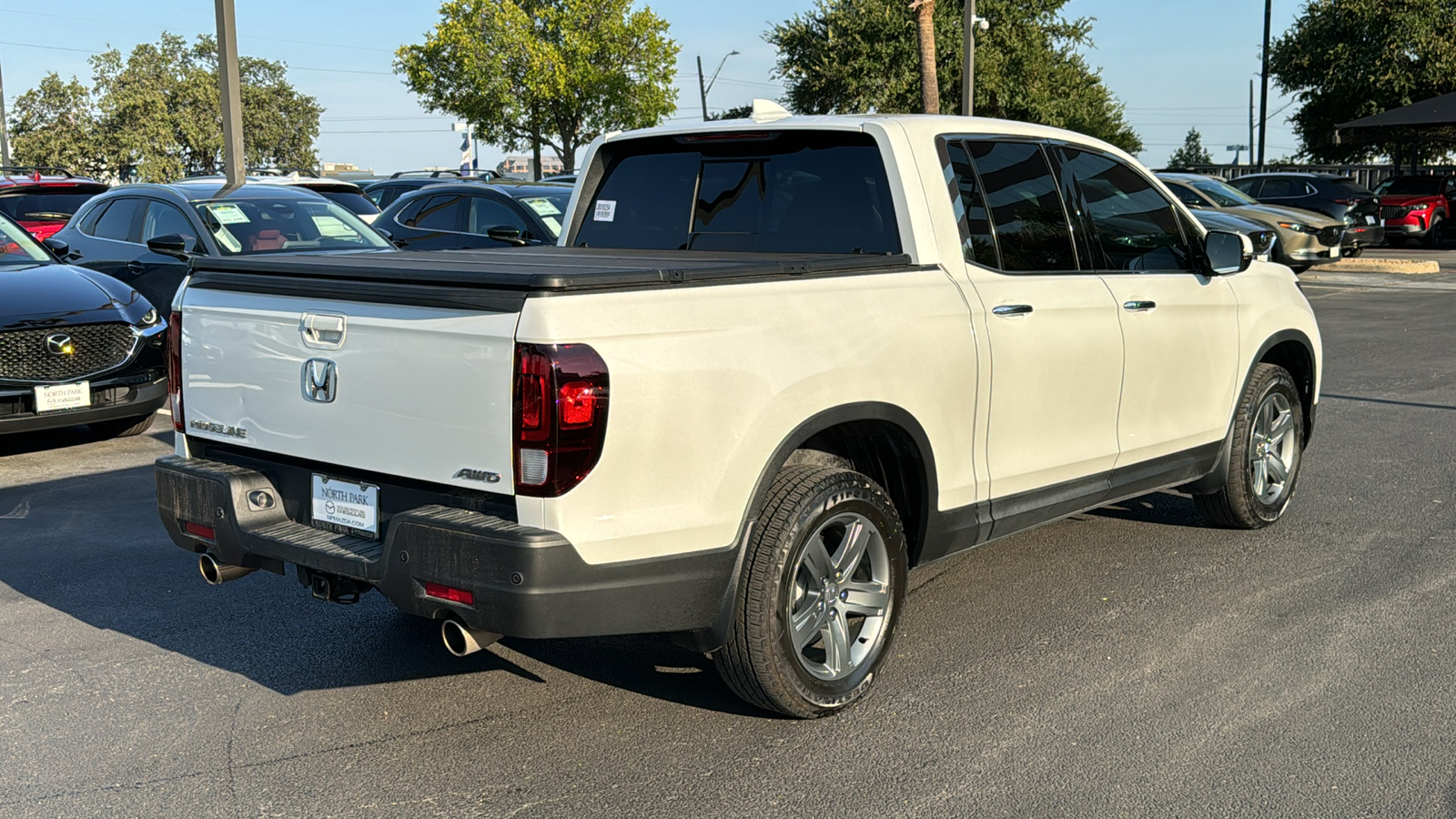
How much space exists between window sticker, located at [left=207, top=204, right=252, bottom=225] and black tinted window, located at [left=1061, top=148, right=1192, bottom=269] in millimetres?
7468

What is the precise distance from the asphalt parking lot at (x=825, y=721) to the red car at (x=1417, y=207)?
25261mm

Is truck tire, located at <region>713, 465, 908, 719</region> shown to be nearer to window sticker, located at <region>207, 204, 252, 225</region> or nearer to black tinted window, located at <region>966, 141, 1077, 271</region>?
black tinted window, located at <region>966, 141, 1077, 271</region>

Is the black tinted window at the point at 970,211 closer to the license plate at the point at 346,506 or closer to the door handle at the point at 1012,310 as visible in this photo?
the door handle at the point at 1012,310

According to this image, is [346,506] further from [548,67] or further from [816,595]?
[548,67]

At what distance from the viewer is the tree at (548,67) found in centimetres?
4759

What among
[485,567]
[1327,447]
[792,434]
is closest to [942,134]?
[792,434]

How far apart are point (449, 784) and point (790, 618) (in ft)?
3.49

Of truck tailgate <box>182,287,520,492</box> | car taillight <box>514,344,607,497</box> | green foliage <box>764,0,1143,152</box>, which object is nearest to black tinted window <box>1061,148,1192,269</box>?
car taillight <box>514,344,607,497</box>

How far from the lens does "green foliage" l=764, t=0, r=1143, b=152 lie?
1697 inches

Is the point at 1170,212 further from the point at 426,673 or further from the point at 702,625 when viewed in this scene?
the point at 426,673

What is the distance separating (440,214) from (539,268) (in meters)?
10.5

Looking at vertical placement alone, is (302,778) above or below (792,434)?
below

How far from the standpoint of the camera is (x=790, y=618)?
396 cm

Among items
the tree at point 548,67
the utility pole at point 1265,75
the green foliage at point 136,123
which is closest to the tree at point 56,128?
the green foliage at point 136,123
